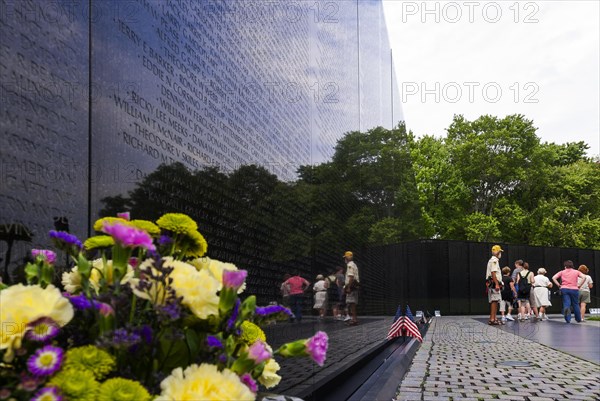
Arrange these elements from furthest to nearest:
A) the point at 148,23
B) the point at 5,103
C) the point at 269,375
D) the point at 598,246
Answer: the point at 598,246
the point at 148,23
the point at 5,103
the point at 269,375

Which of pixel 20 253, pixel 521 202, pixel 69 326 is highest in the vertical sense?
pixel 521 202

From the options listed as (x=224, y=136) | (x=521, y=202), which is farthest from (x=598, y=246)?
(x=224, y=136)

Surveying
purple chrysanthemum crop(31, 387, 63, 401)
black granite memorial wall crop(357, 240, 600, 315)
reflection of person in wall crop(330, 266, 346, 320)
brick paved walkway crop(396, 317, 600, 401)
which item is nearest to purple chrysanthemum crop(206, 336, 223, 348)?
purple chrysanthemum crop(31, 387, 63, 401)

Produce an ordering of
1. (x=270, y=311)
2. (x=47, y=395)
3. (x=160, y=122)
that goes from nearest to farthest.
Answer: (x=47, y=395) → (x=270, y=311) → (x=160, y=122)

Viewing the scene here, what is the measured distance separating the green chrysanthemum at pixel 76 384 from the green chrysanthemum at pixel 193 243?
1.60 ft

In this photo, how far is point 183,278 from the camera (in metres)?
1.30

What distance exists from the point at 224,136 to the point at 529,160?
40780mm

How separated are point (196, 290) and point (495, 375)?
7.02 metres

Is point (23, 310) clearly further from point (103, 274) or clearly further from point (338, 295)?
point (338, 295)

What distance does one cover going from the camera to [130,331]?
1252 mm

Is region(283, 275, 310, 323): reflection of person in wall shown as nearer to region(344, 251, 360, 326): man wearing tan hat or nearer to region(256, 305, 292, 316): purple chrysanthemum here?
region(344, 251, 360, 326): man wearing tan hat

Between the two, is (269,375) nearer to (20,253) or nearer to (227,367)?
(227,367)

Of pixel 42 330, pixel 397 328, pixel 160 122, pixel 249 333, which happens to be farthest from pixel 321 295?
pixel 397 328

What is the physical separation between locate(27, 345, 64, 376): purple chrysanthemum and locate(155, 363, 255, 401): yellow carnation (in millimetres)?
191
